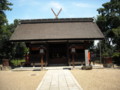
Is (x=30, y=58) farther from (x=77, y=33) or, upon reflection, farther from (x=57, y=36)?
(x=77, y=33)

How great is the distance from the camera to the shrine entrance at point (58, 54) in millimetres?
20500

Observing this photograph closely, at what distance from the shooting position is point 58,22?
73.0 ft

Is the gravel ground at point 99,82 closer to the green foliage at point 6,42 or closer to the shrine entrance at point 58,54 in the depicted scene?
the shrine entrance at point 58,54

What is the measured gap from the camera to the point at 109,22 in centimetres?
3328

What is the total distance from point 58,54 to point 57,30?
10.5ft

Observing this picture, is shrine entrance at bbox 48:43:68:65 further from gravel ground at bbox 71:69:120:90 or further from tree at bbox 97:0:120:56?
tree at bbox 97:0:120:56

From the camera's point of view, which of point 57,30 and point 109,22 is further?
point 109,22

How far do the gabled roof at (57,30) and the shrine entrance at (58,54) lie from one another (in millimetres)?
2277

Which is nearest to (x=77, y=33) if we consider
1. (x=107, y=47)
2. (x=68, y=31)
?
(x=68, y=31)

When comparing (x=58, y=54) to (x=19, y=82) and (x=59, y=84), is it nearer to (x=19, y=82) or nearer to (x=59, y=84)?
(x=19, y=82)

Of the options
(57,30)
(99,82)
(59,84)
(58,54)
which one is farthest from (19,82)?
(58,54)

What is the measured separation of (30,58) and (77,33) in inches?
244

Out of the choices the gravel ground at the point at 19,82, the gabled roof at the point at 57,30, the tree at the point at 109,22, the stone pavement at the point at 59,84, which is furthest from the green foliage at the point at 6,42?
the tree at the point at 109,22

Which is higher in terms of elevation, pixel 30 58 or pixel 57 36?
pixel 57 36
